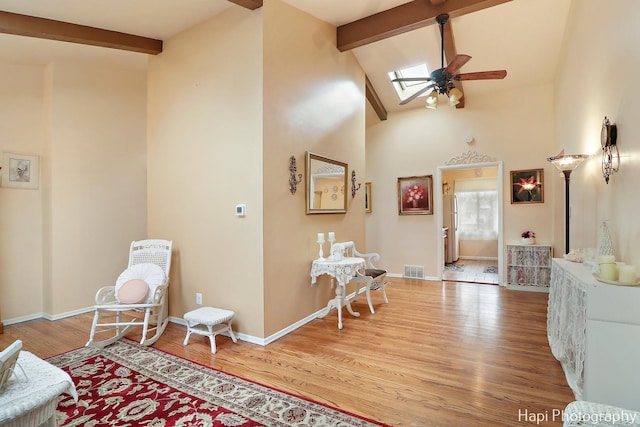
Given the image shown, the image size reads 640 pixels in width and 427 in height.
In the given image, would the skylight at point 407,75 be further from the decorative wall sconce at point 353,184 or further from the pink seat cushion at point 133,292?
the pink seat cushion at point 133,292

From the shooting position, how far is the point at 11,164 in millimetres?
3814

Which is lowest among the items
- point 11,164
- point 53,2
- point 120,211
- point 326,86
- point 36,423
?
point 36,423

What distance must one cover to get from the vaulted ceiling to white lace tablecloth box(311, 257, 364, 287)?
8.92ft

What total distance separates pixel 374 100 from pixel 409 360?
187 inches

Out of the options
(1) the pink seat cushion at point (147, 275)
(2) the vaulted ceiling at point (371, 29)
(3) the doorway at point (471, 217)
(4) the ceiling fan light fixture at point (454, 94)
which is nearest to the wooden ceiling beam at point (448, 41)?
(2) the vaulted ceiling at point (371, 29)

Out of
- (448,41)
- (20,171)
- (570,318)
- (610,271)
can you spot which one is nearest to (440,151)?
(448,41)

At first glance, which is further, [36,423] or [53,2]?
[53,2]

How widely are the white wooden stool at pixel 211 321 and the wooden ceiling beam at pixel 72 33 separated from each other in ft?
10.0

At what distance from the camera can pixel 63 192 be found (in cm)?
401

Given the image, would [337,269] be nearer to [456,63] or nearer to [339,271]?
[339,271]

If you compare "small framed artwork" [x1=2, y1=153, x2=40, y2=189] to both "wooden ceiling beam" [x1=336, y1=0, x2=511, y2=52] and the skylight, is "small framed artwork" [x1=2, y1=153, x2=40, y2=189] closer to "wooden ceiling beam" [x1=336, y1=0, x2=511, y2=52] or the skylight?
"wooden ceiling beam" [x1=336, y1=0, x2=511, y2=52]

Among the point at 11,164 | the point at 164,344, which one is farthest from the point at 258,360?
the point at 11,164

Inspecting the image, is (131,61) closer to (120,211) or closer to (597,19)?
(120,211)

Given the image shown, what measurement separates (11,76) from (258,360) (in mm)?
4418
